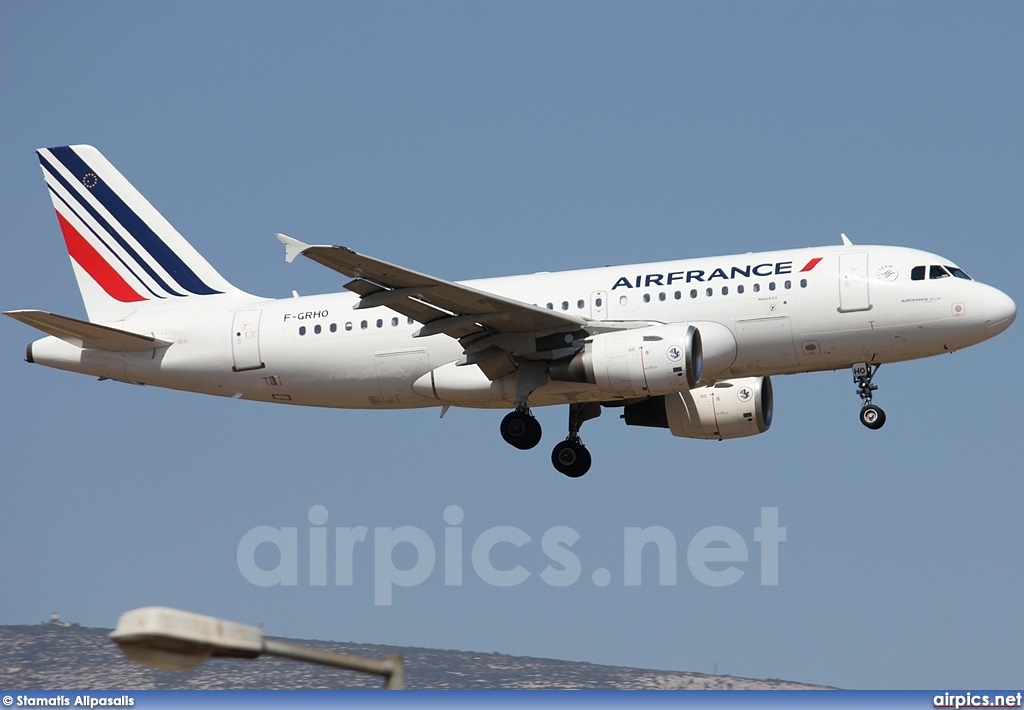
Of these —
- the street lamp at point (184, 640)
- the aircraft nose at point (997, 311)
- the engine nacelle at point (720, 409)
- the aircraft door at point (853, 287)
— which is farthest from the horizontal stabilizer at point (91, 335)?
the street lamp at point (184, 640)

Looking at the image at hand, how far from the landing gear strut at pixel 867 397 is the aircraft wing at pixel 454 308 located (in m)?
6.64

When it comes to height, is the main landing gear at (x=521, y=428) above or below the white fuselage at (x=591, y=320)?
below

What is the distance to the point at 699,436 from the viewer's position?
123 ft

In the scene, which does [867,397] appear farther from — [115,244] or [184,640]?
[184,640]

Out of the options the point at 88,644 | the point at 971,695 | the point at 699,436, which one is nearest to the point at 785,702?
the point at 971,695

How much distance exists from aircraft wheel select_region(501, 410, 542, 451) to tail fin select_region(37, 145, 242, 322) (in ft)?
30.5

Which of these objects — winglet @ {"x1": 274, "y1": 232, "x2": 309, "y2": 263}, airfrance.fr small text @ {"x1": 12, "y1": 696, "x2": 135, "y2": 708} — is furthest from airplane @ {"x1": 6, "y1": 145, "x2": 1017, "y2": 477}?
airfrance.fr small text @ {"x1": 12, "y1": 696, "x2": 135, "y2": 708}

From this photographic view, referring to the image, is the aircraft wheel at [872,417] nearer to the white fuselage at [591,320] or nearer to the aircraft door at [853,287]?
the white fuselage at [591,320]

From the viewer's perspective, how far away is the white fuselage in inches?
1271

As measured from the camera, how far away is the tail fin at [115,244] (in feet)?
128

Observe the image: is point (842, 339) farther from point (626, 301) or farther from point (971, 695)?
point (971, 695)

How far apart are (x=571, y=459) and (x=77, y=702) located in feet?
45.4

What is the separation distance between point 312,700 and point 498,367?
14.2 meters

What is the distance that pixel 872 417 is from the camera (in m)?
33.9
